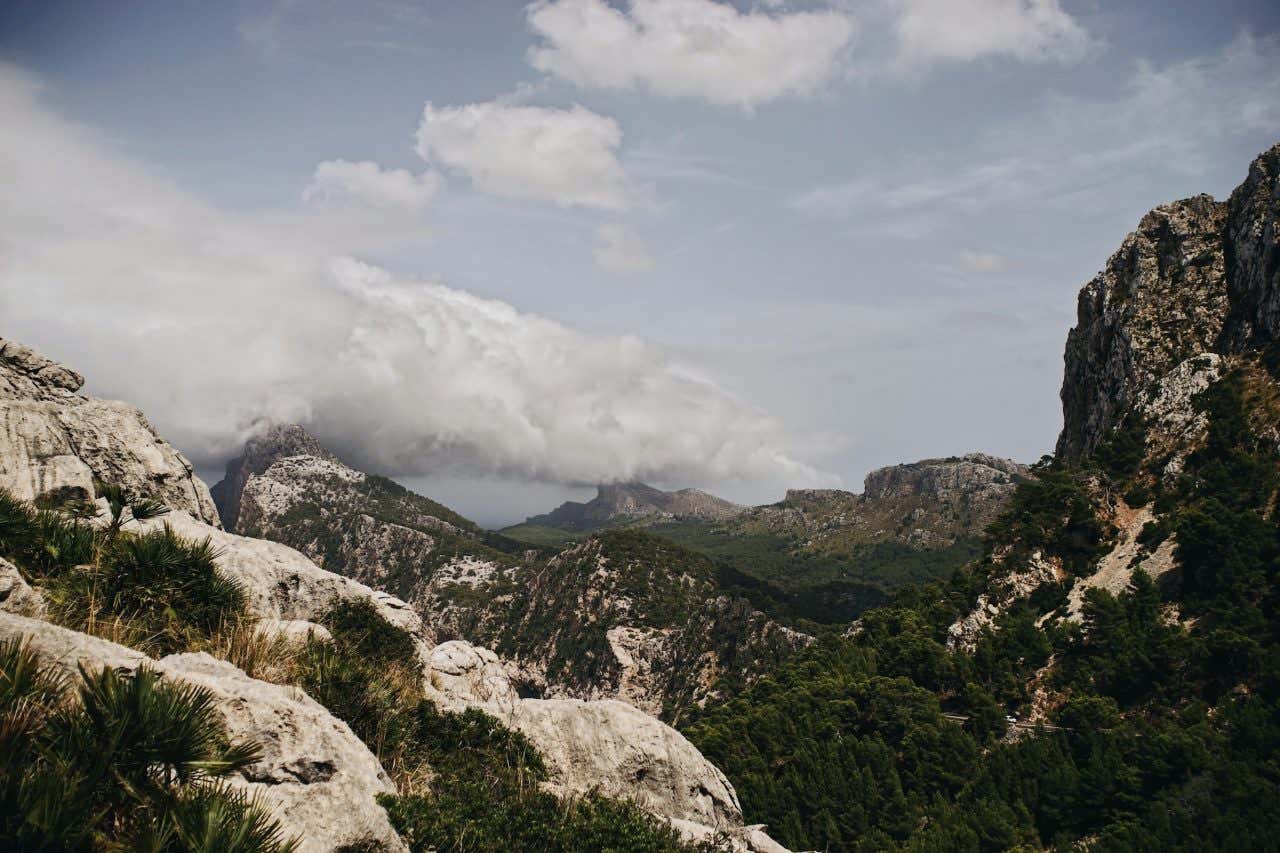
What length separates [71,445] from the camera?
39.0 metres

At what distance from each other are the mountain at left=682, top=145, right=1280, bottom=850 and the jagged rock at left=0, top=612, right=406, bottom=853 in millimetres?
51550

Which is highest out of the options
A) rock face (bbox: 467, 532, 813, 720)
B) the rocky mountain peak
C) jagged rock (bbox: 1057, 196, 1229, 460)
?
jagged rock (bbox: 1057, 196, 1229, 460)

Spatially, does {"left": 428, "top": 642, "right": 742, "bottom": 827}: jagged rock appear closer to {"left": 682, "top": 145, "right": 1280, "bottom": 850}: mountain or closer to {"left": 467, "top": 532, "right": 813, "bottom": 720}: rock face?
→ {"left": 682, "top": 145, "right": 1280, "bottom": 850}: mountain

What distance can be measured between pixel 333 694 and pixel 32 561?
9.12 meters

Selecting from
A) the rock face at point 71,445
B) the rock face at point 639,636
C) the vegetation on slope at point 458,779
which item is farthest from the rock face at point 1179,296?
the rock face at point 71,445

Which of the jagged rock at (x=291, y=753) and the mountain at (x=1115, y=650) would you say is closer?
the jagged rock at (x=291, y=753)

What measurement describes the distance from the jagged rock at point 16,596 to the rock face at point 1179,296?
123 m

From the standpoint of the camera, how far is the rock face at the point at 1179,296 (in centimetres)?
9575

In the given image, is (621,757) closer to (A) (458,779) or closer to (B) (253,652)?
(A) (458,779)

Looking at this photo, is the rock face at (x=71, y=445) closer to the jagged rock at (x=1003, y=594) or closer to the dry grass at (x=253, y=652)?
the dry grass at (x=253, y=652)

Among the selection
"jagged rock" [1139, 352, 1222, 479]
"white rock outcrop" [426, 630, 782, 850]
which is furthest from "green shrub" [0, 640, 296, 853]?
"jagged rock" [1139, 352, 1222, 479]

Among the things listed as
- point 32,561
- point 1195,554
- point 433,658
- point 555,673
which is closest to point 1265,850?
point 1195,554

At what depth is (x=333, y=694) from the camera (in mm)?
18641

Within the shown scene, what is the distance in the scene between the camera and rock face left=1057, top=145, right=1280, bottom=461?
95750mm
